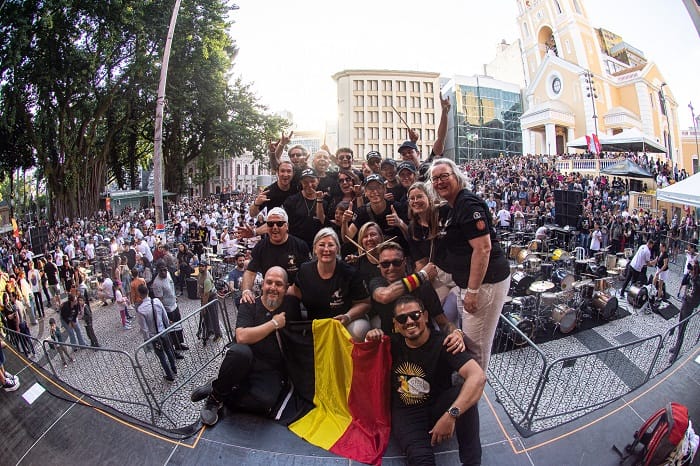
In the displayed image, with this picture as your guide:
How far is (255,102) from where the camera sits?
4.12m

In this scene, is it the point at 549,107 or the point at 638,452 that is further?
the point at 549,107

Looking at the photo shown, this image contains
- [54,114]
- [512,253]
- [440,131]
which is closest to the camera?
[54,114]

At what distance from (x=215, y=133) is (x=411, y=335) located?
9.74ft

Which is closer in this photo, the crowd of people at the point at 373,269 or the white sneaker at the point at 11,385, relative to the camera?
the white sneaker at the point at 11,385

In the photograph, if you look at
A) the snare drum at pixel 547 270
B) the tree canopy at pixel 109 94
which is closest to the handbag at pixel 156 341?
the tree canopy at pixel 109 94

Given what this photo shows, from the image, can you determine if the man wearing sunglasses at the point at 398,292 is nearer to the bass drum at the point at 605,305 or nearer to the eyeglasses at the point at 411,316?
the eyeglasses at the point at 411,316

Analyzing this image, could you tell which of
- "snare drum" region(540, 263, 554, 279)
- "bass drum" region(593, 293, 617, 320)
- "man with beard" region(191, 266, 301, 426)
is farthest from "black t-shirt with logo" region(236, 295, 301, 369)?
"snare drum" region(540, 263, 554, 279)

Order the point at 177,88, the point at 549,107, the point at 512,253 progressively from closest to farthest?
the point at 549,107 → the point at 177,88 → the point at 512,253

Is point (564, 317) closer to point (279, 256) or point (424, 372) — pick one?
point (424, 372)

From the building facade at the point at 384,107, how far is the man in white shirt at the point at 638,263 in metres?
2.37

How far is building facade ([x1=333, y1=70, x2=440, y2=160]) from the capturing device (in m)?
3.91

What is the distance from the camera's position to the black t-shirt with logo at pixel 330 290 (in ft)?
13.1

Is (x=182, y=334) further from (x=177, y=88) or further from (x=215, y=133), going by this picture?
(x=177, y=88)

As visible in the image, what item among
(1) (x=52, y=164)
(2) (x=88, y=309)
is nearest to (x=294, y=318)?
(2) (x=88, y=309)
